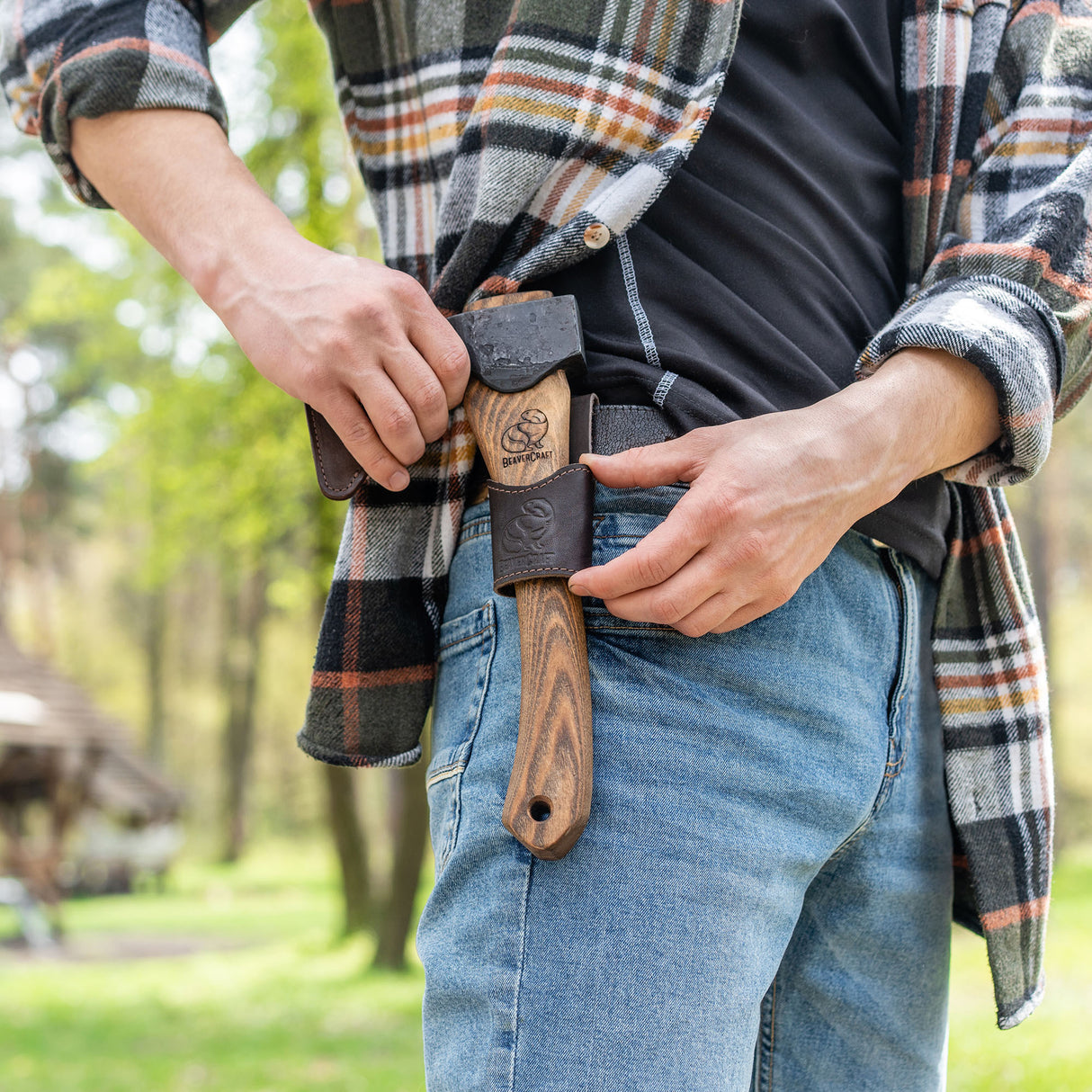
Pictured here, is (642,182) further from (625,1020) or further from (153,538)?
(153,538)

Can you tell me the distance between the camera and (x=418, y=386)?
1107 mm

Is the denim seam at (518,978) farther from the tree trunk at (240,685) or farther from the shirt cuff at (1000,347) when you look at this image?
the tree trunk at (240,685)

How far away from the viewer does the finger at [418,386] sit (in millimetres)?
1099

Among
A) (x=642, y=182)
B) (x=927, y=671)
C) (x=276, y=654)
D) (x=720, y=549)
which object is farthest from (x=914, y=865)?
(x=276, y=654)

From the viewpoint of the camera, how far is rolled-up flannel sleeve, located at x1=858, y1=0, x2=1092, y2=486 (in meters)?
1.16

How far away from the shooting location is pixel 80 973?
37.5 ft

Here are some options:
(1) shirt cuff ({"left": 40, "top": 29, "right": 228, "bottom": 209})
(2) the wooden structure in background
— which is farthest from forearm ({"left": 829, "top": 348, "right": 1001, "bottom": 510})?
(2) the wooden structure in background

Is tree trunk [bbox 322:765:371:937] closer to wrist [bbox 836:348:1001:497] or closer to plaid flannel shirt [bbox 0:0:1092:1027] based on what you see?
plaid flannel shirt [bbox 0:0:1092:1027]

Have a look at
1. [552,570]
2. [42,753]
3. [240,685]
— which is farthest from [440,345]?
[240,685]

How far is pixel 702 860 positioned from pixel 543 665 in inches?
9.6

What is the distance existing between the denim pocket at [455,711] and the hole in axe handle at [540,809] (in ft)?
0.36

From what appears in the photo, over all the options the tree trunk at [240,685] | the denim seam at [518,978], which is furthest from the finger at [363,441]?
the tree trunk at [240,685]

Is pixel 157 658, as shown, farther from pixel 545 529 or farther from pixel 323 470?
pixel 545 529

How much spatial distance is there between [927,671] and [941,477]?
0.25 m
